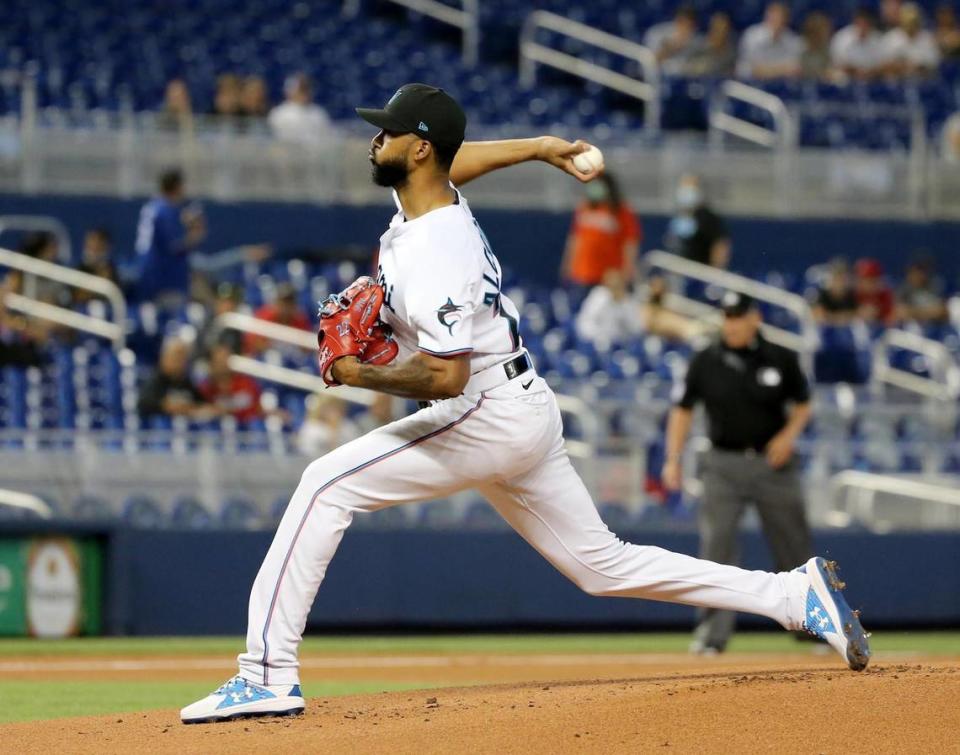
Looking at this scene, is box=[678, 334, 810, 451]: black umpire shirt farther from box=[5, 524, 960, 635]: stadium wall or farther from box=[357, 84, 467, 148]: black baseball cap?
box=[357, 84, 467, 148]: black baseball cap

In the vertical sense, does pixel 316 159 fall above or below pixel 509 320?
above

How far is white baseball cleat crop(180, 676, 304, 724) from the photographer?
5.86m

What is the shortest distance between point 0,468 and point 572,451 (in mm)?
3792

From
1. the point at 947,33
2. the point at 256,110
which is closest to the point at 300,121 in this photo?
the point at 256,110

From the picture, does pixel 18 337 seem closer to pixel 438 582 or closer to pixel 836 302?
pixel 438 582

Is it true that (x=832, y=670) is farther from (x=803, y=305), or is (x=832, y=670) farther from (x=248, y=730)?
(x=803, y=305)

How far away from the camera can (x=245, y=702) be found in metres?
5.85

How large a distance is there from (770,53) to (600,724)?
16151 millimetres

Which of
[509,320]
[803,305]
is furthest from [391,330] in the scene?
[803,305]

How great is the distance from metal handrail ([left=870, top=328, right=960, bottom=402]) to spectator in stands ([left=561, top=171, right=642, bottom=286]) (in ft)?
8.08

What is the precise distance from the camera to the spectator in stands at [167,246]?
14688 millimetres

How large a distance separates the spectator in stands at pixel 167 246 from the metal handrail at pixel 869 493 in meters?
5.63

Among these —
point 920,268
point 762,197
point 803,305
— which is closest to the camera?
point 803,305

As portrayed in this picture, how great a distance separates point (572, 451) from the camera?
1208 centimetres
